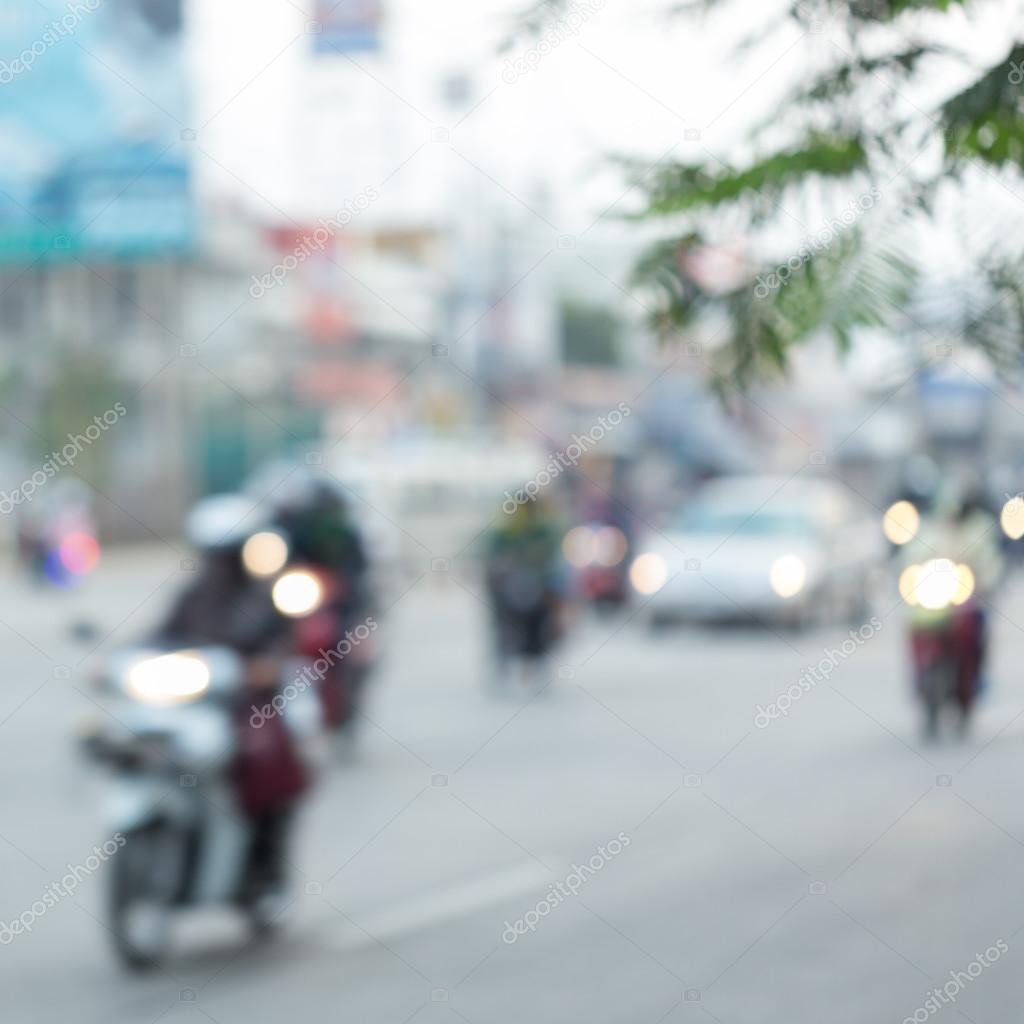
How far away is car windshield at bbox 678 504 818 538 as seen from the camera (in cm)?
2081

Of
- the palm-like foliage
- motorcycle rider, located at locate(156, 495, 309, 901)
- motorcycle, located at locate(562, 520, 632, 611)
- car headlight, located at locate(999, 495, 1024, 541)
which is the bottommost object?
motorcycle, located at locate(562, 520, 632, 611)

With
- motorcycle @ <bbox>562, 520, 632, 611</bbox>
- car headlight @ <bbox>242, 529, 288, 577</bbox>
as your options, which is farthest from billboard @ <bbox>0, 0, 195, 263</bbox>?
car headlight @ <bbox>242, 529, 288, 577</bbox>

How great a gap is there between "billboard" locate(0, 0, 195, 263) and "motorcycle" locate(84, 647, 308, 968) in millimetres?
12194

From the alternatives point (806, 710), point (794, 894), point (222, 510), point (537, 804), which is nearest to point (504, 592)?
point (806, 710)

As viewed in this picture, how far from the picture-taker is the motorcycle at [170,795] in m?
5.91

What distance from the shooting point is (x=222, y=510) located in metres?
10.8

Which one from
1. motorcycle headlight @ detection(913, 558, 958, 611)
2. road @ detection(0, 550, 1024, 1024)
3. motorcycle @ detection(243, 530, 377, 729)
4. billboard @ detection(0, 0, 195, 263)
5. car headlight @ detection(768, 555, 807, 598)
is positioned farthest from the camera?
car headlight @ detection(768, 555, 807, 598)

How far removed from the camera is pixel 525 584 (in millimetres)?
15516

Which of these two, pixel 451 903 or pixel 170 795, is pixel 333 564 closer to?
pixel 451 903

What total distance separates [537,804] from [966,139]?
681 cm

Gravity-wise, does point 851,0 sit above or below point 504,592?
above

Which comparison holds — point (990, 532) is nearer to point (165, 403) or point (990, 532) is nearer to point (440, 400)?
point (165, 403)

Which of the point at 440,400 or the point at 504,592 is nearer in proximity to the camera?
the point at 504,592

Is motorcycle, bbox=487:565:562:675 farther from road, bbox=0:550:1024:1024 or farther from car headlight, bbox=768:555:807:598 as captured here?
car headlight, bbox=768:555:807:598
